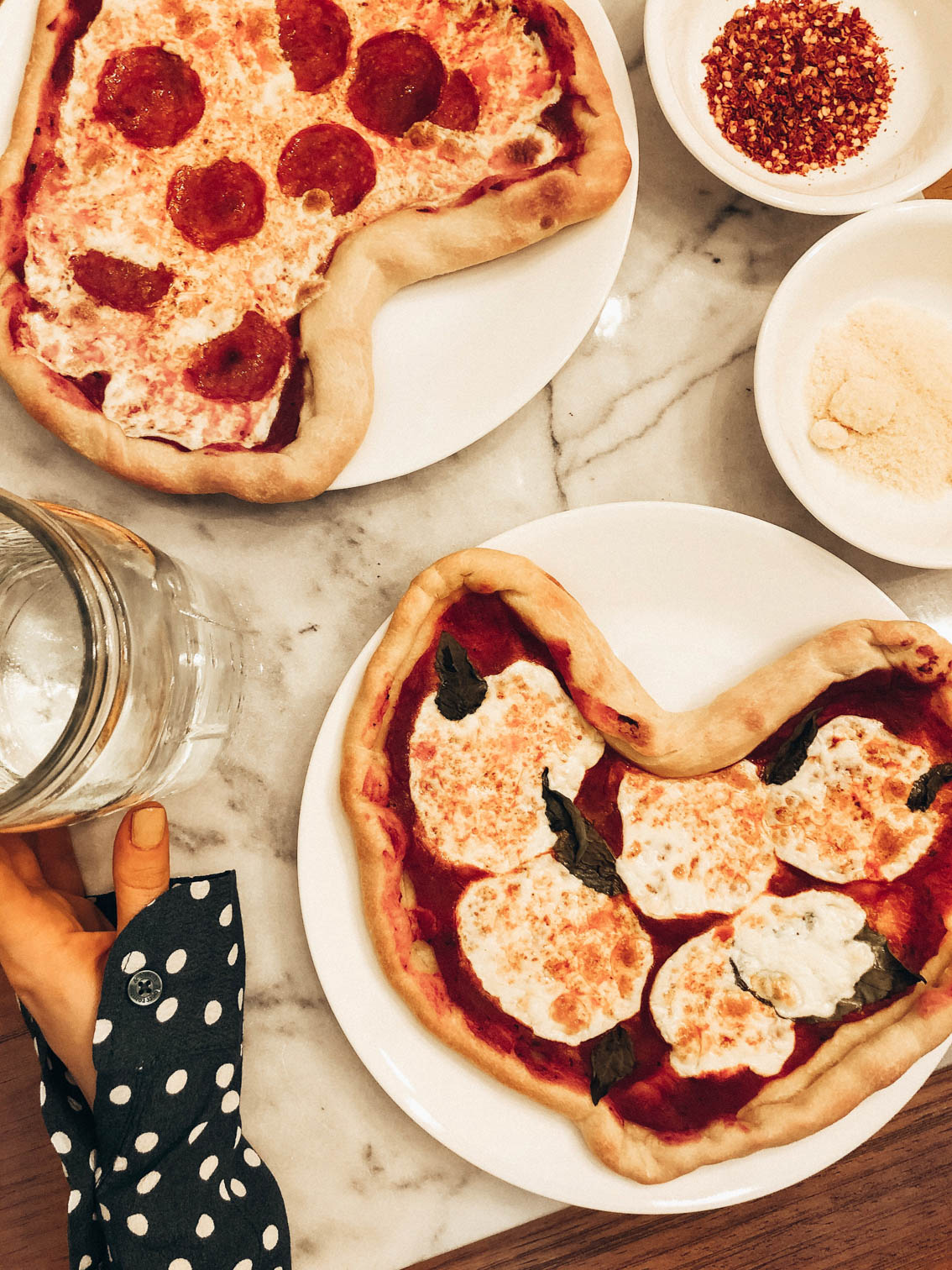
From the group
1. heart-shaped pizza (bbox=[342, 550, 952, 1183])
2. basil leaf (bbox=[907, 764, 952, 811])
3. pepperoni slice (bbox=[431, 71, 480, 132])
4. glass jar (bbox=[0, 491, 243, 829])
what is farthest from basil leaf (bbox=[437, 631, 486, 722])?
pepperoni slice (bbox=[431, 71, 480, 132])

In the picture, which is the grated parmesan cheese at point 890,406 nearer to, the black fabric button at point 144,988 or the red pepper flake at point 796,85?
the red pepper flake at point 796,85

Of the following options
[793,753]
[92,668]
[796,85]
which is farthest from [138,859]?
[796,85]

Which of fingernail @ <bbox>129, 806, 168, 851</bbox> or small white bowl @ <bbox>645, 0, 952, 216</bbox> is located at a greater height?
small white bowl @ <bbox>645, 0, 952, 216</bbox>

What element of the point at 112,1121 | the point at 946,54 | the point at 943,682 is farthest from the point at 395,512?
the point at 946,54

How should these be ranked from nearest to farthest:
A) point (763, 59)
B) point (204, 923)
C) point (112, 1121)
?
point (112, 1121) < point (204, 923) < point (763, 59)

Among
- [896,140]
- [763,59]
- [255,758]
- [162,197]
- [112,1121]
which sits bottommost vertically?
[112,1121]

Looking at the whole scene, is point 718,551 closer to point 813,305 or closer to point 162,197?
point 813,305

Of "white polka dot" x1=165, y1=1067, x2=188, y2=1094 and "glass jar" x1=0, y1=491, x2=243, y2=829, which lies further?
"white polka dot" x1=165, y1=1067, x2=188, y2=1094

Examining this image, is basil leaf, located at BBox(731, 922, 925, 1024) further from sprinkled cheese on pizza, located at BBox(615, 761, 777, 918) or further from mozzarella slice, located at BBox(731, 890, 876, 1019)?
sprinkled cheese on pizza, located at BBox(615, 761, 777, 918)

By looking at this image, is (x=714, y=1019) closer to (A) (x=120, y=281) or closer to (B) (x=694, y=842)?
(B) (x=694, y=842)
